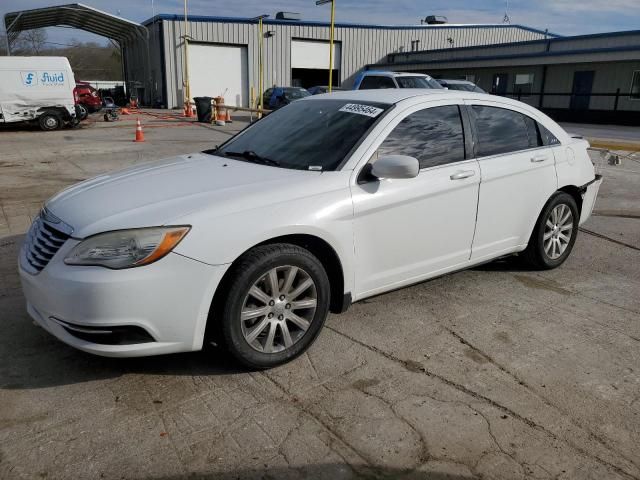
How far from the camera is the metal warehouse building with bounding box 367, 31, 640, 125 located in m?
24.5

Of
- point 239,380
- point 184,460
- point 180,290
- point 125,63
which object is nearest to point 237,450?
point 184,460

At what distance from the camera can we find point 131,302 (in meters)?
2.82

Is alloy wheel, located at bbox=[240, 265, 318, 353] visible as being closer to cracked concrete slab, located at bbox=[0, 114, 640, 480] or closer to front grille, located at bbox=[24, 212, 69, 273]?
cracked concrete slab, located at bbox=[0, 114, 640, 480]

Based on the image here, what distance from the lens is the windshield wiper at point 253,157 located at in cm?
385

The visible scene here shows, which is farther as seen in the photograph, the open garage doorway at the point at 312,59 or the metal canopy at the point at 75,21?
the open garage doorway at the point at 312,59

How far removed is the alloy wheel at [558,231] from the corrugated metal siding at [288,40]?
3397 centimetres

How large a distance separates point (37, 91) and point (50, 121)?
1.12 m

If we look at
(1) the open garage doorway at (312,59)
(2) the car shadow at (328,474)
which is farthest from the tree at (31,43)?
(2) the car shadow at (328,474)

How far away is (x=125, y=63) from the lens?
4897 cm

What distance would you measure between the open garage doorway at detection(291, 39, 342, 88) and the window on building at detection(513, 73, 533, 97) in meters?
14.5

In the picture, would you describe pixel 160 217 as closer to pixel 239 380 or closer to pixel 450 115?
pixel 239 380

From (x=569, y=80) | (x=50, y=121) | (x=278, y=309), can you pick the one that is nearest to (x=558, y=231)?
(x=278, y=309)

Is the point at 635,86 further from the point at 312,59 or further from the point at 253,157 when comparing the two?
the point at 253,157

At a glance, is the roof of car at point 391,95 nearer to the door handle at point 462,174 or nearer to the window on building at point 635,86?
the door handle at point 462,174
